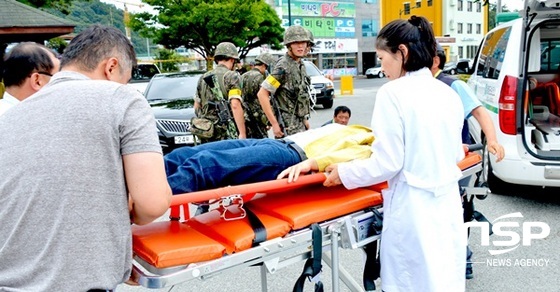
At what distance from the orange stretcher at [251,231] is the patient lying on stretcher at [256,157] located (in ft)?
0.39

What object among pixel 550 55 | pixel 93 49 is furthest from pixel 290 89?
pixel 550 55

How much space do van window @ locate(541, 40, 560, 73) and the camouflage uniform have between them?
439cm

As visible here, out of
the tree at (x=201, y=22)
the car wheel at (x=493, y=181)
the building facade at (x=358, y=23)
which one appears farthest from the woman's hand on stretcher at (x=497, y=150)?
the building facade at (x=358, y=23)

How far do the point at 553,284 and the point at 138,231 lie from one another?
114 inches

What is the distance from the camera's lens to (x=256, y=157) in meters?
2.16

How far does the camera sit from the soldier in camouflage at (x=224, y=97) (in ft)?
15.6

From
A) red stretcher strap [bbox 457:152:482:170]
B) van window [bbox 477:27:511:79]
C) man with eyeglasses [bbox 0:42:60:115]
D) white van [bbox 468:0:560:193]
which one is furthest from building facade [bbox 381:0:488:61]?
man with eyeglasses [bbox 0:42:60:115]

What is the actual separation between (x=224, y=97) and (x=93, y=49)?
328cm

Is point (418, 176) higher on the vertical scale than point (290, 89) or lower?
lower

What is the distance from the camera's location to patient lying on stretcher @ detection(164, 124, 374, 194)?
201 centimetres

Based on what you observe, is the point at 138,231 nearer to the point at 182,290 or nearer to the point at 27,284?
the point at 27,284

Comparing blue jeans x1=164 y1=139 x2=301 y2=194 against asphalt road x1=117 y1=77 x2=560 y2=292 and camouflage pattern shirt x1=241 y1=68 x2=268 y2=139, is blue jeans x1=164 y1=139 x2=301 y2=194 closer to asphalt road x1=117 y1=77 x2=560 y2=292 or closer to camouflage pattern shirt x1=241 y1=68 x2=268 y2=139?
asphalt road x1=117 y1=77 x2=560 y2=292

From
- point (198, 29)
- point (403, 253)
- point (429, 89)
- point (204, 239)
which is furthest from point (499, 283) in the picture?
point (198, 29)

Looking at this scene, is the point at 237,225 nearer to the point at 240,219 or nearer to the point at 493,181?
the point at 240,219
